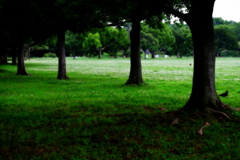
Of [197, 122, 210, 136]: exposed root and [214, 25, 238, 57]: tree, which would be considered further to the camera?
[214, 25, 238, 57]: tree

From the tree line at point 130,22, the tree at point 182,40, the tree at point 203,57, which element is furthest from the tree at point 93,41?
the tree at point 203,57

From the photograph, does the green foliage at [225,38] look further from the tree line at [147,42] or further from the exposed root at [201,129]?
the exposed root at [201,129]

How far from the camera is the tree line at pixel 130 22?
31.7 ft

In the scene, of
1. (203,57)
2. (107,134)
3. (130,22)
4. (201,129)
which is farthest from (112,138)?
(130,22)

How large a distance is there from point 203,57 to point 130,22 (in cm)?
1475

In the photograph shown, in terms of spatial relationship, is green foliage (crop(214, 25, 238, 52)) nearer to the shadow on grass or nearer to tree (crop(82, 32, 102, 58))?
tree (crop(82, 32, 102, 58))

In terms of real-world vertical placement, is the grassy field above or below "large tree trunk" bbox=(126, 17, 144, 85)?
below

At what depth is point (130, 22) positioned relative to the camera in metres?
23.6

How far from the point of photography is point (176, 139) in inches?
286

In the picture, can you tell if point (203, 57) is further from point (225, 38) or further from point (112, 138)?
point (225, 38)

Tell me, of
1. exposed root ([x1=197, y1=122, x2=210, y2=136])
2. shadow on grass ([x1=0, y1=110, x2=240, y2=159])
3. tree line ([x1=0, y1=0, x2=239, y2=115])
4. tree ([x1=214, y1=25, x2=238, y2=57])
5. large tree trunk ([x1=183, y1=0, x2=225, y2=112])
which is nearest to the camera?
shadow on grass ([x1=0, y1=110, x2=240, y2=159])

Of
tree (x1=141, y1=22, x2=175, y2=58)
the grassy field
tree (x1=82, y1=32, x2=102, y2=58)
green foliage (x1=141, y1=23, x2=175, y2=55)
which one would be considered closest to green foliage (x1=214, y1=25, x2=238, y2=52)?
green foliage (x1=141, y1=23, x2=175, y2=55)

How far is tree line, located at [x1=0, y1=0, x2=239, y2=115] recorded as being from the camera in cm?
966

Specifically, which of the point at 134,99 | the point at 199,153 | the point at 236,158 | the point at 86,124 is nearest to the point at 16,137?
the point at 86,124
